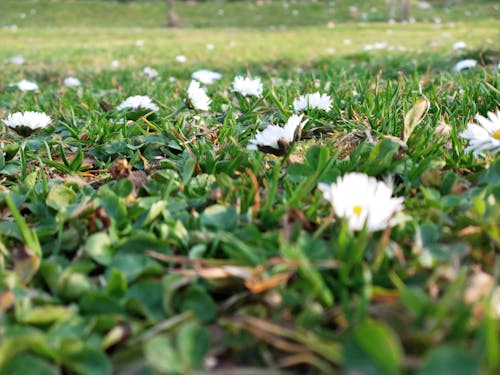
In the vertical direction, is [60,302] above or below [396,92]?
below

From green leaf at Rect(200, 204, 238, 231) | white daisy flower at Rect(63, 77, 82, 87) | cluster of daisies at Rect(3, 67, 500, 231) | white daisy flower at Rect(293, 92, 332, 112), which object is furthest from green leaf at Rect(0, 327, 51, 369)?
white daisy flower at Rect(63, 77, 82, 87)

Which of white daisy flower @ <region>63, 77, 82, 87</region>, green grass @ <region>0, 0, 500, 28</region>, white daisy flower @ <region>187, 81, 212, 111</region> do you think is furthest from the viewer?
green grass @ <region>0, 0, 500, 28</region>

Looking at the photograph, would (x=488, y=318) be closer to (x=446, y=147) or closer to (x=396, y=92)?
(x=446, y=147)

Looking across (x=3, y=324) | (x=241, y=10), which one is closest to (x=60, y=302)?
(x=3, y=324)

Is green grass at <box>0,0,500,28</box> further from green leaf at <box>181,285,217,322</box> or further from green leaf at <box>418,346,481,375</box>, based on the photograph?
green leaf at <box>418,346,481,375</box>

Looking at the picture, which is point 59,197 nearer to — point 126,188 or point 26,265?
point 126,188
